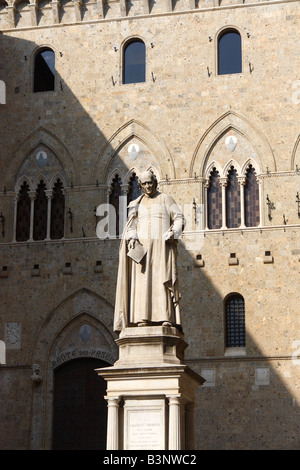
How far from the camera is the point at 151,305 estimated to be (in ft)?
42.0

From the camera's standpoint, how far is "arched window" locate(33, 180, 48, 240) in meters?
25.9

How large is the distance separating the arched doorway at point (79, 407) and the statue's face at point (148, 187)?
38.1 ft

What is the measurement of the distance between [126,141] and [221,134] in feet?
8.74

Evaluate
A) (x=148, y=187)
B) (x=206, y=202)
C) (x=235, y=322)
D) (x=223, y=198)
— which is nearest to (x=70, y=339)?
(x=235, y=322)

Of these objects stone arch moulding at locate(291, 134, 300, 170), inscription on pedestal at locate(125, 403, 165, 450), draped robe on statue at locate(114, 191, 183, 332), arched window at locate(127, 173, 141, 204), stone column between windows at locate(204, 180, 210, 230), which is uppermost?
stone arch moulding at locate(291, 134, 300, 170)

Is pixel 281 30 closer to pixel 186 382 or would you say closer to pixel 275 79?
pixel 275 79

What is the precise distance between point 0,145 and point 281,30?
8492 mm

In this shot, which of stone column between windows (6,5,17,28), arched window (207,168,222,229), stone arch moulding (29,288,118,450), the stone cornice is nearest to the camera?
stone arch moulding (29,288,118,450)

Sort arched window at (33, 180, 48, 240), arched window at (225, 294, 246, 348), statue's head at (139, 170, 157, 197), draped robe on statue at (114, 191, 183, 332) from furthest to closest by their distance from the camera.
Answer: arched window at (33, 180, 48, 240), arched window at (225, 294, 246, 348), statue's head at (139, 170, 157, 197), draped robe on statue at (114, 191, 183, 332)

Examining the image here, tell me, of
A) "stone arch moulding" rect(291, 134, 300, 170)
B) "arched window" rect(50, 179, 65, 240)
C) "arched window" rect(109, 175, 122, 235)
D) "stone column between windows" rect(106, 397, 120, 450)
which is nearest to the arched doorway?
"arched window" rect(50, 179, 65, 240)

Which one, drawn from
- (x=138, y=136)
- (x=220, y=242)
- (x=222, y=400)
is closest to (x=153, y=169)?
(x=138, y=136)

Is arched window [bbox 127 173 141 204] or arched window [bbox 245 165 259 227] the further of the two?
arched window [bbox 127 173 141 204]

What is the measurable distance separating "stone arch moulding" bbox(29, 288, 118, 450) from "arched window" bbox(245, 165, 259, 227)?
14.3 feet

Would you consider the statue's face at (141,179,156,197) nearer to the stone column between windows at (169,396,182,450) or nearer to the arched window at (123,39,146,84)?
the stone column between windows at (169,396,182,450)
